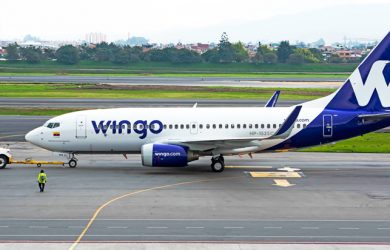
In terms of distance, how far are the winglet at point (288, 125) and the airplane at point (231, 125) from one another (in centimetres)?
261

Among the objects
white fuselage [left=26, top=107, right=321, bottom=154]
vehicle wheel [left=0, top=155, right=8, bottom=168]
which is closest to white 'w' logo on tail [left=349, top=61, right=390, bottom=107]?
white fuselage [left=26, top=107, right=321, bottom=154]

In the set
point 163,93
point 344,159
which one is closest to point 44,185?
point 344,159

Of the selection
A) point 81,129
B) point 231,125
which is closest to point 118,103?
point 81,129

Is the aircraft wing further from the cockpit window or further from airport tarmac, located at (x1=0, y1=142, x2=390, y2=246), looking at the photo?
the cockpit window

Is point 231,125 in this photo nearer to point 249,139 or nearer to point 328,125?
point 249,139

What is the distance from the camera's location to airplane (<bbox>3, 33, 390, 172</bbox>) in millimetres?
47250

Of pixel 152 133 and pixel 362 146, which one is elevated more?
pixel 152 133

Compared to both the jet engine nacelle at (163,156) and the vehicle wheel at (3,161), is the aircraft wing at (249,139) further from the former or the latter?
the vehicle wheel at (3,161)

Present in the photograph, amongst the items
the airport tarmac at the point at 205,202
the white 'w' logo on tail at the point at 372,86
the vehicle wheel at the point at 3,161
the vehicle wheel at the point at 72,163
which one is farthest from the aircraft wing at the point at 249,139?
the vehicle wheel at the point at 3,161

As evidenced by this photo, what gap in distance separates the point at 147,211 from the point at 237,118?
15680 millimetres

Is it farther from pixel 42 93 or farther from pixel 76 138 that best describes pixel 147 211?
pixel 42 93

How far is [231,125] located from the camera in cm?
4791

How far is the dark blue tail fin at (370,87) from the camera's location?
1890 inches

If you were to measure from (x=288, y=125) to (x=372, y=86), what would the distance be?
8277mm
